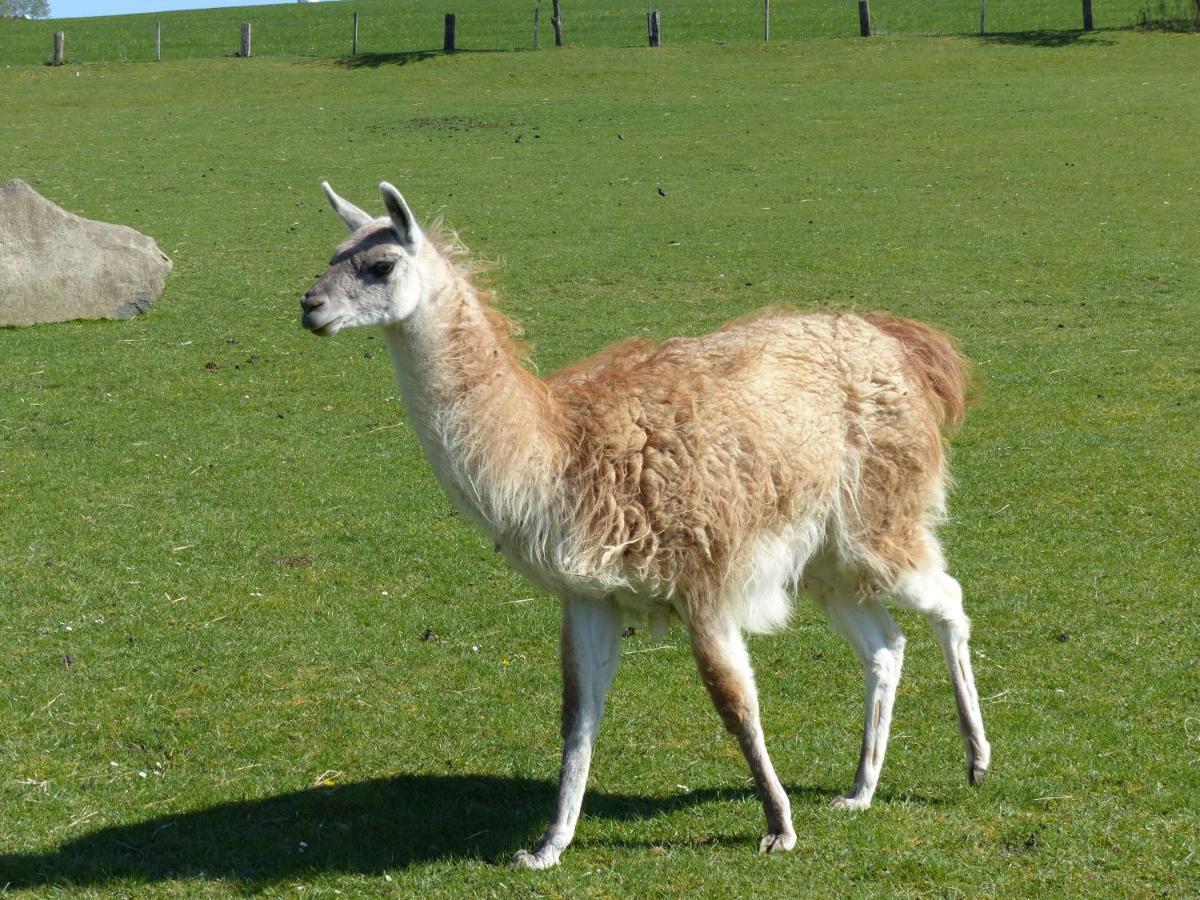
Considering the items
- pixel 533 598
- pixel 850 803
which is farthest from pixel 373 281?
pixel 533 598

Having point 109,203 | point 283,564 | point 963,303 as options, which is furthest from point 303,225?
point 283,564

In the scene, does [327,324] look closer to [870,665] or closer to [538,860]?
[538,860]

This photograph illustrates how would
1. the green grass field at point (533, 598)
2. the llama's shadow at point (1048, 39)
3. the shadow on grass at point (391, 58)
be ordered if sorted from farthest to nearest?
the shadow on grass at point (391, 58) < the llama's shadow at point (1048, 39) < the green grass field at point (533, 598)

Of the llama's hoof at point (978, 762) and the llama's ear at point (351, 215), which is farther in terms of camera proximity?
the llama's hoof at point (978, 762)

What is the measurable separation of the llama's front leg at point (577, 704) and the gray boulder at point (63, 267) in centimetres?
1101

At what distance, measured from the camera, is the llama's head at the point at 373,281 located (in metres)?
4.56

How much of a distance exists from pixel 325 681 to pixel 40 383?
689 cm

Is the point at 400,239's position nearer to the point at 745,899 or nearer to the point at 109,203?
the point at 745,899

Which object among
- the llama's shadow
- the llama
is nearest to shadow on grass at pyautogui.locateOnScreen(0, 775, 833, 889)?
the llama

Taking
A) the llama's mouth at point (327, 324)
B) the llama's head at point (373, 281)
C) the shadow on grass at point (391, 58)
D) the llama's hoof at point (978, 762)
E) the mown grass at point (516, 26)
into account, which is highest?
the mown grass at point (516, 26)

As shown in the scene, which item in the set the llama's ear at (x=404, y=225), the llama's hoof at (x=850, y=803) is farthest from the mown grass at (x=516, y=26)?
the llama's ear at (x=404, y=225)

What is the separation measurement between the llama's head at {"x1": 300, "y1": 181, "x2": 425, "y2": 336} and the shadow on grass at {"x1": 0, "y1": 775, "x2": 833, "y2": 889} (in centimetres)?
194

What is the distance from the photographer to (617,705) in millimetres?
6371

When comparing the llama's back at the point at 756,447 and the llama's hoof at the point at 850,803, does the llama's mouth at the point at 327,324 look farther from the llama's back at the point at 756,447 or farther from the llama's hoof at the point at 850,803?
the llama's hoof at the point at 850,803
